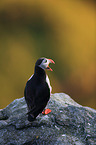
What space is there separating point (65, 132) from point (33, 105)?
66 cm

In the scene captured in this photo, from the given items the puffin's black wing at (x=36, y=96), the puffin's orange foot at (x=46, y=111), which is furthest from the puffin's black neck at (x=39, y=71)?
the puffin's orange foot at (x=46, y=111)

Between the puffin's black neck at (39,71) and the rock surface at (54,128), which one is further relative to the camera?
the puffin's black neck at (39,71)

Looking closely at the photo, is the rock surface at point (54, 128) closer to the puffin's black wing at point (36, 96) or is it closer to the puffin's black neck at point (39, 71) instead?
the puffin's black wing at point (36, 96)

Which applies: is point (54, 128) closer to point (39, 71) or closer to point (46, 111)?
point (46, 111)

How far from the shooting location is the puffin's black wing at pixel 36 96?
3.26m

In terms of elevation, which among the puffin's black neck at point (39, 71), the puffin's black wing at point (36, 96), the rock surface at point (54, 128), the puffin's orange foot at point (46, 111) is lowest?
the rock surface at point (54, 128)

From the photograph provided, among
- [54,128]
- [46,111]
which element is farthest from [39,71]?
[54,128]

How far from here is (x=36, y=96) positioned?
3.26m

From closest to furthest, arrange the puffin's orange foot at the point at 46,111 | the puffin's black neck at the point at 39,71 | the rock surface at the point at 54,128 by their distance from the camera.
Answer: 1. the rock surface at the point at 54,128
2. the puffin's black neck at the point at 39,71
3. the puffin's orange foot at the point at 46,111

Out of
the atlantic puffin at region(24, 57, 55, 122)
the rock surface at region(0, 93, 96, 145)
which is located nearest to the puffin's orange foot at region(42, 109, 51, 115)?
the rock surface at region(0, 93, 96, 145)

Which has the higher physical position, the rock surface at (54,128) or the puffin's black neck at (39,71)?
the puffin's black neck at (39,71)

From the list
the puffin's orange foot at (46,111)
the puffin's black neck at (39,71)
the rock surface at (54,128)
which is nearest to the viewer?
the rock surface at (54,128)

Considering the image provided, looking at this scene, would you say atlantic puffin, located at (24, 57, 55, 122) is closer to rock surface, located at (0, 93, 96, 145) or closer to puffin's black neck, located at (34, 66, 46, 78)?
puffin's black neck, located at (34, 66, 46, 78)

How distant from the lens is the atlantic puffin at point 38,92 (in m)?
3.26
